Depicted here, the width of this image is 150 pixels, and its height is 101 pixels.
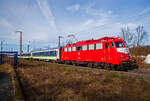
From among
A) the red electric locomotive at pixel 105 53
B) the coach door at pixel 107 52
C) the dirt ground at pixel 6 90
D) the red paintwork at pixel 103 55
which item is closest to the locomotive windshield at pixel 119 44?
the red electric locomotive at pixel 105 53

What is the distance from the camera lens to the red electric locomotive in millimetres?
10852

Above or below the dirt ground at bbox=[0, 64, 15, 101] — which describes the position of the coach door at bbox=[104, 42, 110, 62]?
above

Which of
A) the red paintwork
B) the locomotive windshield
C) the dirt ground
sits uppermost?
the locomotive windshield

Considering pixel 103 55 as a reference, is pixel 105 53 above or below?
above

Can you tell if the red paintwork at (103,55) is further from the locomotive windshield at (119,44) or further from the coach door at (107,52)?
the locomotive windshield at (119,44)

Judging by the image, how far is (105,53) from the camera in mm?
12008

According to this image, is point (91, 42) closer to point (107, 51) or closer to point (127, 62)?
point (107, 51)

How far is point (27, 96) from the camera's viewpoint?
15.4ft

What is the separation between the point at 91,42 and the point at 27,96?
10.6 m

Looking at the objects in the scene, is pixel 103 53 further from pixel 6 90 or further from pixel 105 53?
pixel 6 90

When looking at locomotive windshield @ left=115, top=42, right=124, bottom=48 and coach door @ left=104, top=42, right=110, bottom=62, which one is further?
coach door @ left=104, top=42, right=110, bottom=62

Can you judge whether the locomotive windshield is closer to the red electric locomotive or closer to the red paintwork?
the red electric locomotive

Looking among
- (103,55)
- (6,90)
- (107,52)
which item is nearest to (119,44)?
(107,52)

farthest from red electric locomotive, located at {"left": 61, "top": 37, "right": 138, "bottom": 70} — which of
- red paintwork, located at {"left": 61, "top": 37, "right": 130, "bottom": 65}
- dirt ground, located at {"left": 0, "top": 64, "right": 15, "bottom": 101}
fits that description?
dirt ground, located at {"left": 0, "top": 64, "right": 15, "bottom": 101}
